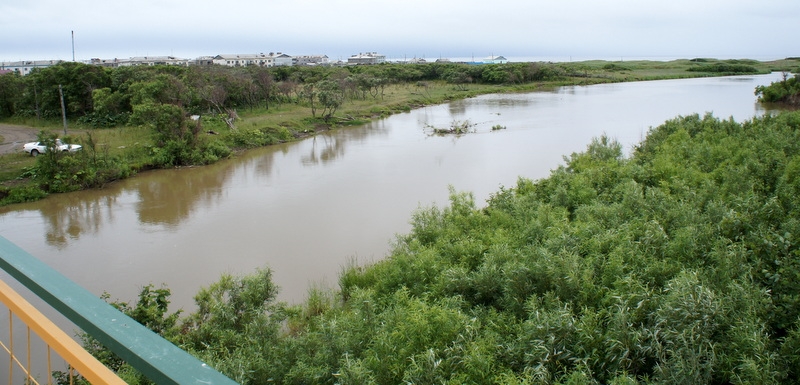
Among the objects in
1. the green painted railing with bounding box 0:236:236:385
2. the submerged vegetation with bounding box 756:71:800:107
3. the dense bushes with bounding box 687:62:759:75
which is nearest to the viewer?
the green painted railing with bounding box 0:236:236:385

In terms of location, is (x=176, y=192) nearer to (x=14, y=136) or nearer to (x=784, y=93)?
(x=14, y=136)

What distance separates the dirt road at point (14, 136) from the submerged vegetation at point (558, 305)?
46.2ft

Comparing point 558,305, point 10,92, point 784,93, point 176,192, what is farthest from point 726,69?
point 558,305

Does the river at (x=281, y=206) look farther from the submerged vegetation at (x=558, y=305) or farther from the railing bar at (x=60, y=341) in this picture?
the railing bar at (x=60, y=341)

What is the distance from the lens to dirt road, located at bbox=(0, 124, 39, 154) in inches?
635

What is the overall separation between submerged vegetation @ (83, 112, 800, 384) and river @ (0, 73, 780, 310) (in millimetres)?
2084

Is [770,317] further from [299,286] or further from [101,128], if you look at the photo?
[101,128]

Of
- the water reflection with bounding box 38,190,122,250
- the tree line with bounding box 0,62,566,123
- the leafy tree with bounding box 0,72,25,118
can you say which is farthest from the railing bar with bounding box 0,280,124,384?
the leafy tree with bounding box 0,72,25,118

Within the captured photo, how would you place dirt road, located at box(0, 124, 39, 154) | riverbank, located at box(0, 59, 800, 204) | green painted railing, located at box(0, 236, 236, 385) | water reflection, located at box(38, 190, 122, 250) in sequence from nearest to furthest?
green painted railing, located at box(0, 236, 236, 385) < water reflection, located at box(38, 190, 122, 250) < riverbank, located at box(0, 59, 800, 204) < dirt road, located at box(0, 124, 39, 154)

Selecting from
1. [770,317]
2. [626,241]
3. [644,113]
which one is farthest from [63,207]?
[644,113]

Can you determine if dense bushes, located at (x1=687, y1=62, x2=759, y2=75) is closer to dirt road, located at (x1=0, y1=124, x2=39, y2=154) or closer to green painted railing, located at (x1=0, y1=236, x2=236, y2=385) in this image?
dirt road, located at (x1=0, y1=124, x2=39, y2=154)

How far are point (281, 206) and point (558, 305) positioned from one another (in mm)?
8410

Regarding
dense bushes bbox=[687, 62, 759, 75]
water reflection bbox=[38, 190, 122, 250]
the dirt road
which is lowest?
water reflection bbox=[38, 190, 122, 250]

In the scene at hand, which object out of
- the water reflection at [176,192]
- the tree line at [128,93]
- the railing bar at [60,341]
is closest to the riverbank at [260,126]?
the tree line at [128,93]
